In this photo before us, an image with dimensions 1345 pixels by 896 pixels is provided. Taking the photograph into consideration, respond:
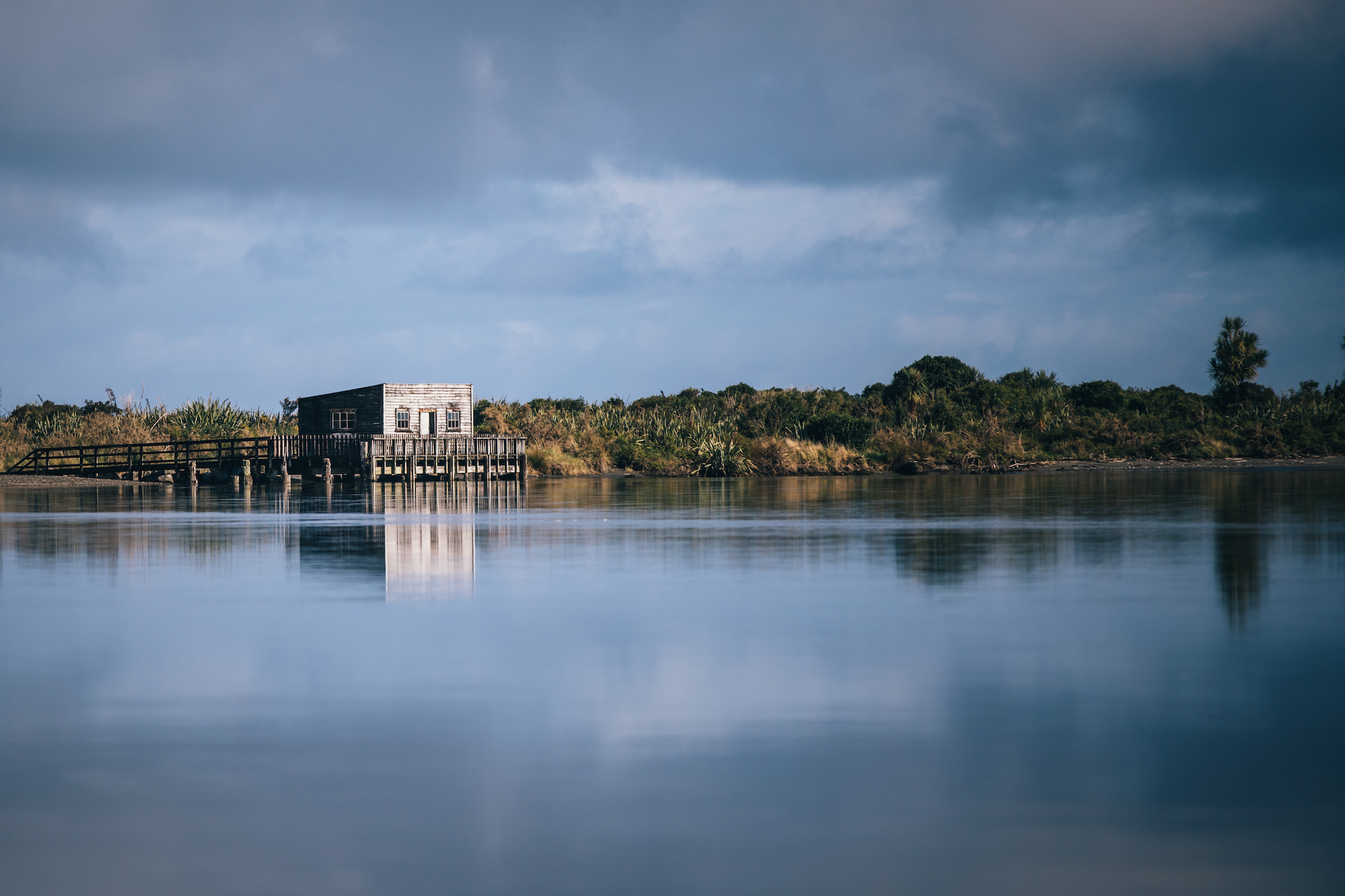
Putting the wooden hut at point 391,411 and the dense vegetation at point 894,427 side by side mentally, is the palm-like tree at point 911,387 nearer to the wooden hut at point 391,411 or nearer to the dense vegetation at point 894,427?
the dense vegetation at point 894,427

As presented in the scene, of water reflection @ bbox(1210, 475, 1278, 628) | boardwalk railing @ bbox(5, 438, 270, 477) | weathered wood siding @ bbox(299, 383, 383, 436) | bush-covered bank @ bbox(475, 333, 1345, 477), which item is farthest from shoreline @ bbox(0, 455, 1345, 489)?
water reflection @ bbox(1210, 475, 1278, 628)

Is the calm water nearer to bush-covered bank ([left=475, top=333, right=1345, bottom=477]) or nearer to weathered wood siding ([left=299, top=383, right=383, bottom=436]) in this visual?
weathered wood siding ([left=299, top=383, right=383, bottom=436])

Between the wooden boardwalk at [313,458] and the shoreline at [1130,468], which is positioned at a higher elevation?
the wooden boardwalk at [313,458]

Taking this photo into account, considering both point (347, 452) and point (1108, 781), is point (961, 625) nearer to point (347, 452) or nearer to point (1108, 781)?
point (1108, 781)

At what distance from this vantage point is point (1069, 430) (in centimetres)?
7075

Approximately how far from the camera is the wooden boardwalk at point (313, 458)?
53.2 m

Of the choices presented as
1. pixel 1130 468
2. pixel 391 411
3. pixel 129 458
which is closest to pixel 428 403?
pixel 391 411

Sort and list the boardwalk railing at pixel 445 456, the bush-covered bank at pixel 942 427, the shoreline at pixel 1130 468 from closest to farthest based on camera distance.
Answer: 1. the boardwalk railing at pixel 445 456
2. the shoreline at pixel 1130 468
3. the bush-covered bank at pixel 942 427

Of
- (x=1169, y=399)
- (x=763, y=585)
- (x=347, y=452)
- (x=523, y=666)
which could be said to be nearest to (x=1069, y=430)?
(x=1169, y=399)

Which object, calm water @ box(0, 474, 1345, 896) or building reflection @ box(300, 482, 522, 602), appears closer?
calm water @ box(0, 474, 1345, 896)

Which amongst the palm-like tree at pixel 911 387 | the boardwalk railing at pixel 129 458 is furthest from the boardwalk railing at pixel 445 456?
the palm-like tree at pixel 911 387

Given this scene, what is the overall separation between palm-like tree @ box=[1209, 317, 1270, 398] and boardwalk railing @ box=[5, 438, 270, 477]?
2406 inches

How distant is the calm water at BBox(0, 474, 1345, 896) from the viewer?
561 cm

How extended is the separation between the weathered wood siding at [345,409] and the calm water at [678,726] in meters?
38.4
